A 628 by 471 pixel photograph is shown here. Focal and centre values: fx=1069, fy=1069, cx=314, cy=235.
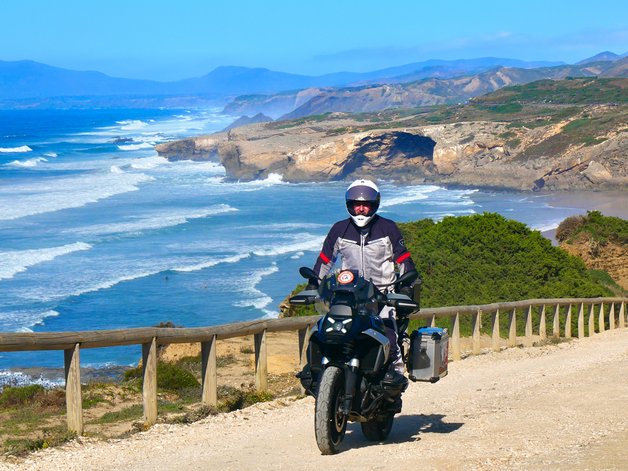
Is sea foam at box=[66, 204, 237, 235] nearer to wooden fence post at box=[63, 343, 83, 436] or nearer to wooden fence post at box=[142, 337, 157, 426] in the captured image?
wooden fence post at box=[142, 337, 157, 426]

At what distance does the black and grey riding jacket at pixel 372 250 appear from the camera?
311 inches

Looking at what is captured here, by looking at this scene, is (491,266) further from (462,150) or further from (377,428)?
(462,150)

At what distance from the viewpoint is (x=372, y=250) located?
790 centimetres

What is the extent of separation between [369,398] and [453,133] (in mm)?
106505

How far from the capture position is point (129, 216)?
6431 centimetres

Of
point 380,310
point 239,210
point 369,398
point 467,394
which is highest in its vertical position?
point 380,310

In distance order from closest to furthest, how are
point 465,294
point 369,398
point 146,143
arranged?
point 369,398 → point 465,294 → point 146,143

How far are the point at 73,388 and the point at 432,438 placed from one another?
2873 mm

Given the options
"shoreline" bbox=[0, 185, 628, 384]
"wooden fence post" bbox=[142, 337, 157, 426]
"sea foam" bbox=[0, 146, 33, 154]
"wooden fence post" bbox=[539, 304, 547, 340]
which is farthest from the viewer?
"sea foam" bbox=[0, 146, 33, 154]

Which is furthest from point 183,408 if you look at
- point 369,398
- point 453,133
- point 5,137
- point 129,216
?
point 5,137

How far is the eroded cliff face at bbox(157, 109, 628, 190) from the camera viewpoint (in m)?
94.9

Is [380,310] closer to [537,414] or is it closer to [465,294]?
[537,414]

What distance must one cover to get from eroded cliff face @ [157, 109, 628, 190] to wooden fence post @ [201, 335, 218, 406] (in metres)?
84.9

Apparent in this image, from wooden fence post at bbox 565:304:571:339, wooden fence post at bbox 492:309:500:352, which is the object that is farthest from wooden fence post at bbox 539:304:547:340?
wooden fence post at bbox 492:309:500:352
